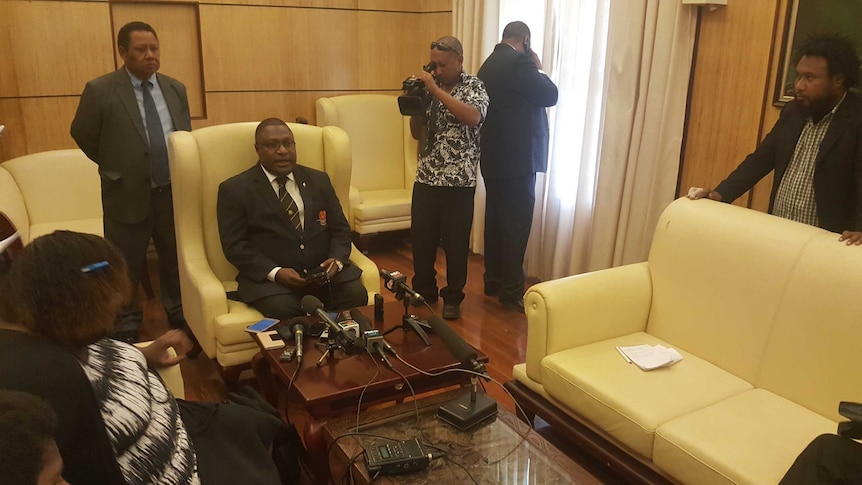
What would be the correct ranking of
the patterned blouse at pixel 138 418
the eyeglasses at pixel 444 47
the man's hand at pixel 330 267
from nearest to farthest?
the patterned blouse at pixel 138 418 → the man's hand at pixel 330 267 → the eyeglasses at pixel 444 47

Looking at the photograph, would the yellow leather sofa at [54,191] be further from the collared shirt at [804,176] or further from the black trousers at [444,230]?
the collared shirt at [804,176]

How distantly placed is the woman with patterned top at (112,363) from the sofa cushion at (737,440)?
1.14 meters

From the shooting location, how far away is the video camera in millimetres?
3354

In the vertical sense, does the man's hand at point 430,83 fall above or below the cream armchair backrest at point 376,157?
above

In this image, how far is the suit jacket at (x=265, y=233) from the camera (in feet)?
9.15

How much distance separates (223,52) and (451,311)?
242 cm

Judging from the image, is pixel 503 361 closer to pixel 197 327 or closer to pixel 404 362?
pixel 404 362

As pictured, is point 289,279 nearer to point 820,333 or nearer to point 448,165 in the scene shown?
point 448,165

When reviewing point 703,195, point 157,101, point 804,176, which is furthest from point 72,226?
point 804,176

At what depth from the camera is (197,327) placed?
2.80 metres

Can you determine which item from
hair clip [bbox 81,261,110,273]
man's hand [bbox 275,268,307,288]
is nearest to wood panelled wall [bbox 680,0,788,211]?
man's hand [bbox 275,268,307,288]

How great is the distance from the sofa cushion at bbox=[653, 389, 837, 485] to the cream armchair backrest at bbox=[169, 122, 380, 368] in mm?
1524

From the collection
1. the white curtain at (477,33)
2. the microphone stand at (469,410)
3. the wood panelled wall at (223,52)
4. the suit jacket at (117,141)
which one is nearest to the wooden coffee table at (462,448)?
the microphone stand at (469,410)

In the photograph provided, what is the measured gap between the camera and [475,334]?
3.42 m
